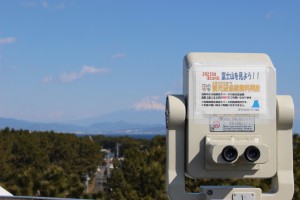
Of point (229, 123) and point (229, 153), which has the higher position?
point (229, 123)

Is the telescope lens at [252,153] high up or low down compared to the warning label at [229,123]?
Result: down

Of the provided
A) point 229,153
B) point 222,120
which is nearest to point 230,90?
point 222,120

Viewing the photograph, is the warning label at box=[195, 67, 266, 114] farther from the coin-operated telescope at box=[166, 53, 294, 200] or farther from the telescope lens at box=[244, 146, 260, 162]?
the telescope lens at box=[244, 146, 260, 162]

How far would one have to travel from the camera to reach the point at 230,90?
2.57m

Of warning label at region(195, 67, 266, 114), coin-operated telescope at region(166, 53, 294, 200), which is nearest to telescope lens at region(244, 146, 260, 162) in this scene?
coin-operated telescope at region(166, 53, 294, 200)

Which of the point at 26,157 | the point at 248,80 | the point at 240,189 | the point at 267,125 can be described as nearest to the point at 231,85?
the point at 248,80

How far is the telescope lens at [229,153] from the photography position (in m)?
2.48

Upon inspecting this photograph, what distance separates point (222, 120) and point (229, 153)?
0.57ft

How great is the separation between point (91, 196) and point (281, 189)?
19.0 m

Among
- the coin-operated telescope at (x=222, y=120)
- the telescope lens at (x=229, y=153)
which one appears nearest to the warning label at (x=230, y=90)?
the coin-operated telescope at (x=222, y=120)

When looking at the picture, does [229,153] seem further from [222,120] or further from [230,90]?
[230,90]

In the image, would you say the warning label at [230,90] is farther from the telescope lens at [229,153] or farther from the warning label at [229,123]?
the telescope lens at [229,153]

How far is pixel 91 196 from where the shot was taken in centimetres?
2106

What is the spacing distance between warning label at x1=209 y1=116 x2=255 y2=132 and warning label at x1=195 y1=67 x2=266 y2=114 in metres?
0.03
